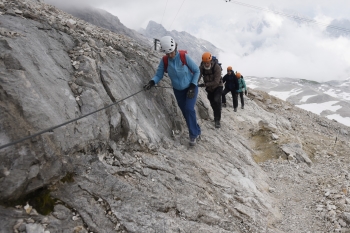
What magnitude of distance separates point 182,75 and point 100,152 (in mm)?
3487

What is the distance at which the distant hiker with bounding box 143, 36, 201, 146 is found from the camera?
25.6 ft

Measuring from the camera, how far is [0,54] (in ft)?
18.0

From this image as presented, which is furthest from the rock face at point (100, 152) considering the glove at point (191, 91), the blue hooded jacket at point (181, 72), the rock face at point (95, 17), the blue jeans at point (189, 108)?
the rock face at point (95, 17)

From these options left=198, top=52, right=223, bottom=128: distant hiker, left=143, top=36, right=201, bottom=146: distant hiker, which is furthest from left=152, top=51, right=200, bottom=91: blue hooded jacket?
left=198, top=52, right=223, bottom=128: distant hiker

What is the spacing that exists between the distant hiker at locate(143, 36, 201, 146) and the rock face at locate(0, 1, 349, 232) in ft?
3.28

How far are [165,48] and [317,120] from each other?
66.6 feet

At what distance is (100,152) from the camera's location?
6344mm

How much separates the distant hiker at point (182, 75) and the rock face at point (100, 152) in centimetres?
100

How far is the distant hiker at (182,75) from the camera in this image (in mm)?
7800

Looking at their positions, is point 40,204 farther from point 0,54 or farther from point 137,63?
point 137,63

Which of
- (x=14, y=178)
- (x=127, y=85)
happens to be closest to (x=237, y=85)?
(x=127, y=85)

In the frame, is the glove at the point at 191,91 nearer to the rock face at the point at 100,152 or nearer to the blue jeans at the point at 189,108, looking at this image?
the blue jeans at the point at 189,108

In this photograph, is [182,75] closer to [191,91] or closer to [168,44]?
[191,91]

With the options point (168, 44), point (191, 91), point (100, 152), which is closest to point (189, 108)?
point (191, 91)
